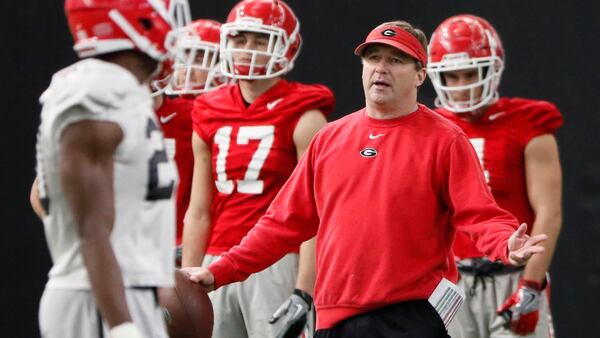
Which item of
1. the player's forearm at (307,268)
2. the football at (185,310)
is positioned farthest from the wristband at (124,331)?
the player's forearm at (307,268)

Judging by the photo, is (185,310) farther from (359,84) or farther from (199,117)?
(359,84)

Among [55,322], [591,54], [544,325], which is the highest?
[55,322]

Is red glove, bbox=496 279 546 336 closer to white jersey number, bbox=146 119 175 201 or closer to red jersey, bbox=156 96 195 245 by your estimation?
red jersey, bbox=156 96 195 245

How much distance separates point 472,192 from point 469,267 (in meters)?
1.21

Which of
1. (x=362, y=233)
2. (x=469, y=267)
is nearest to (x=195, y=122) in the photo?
(x=469, y=267)

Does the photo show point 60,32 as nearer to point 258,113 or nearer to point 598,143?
point 258,113

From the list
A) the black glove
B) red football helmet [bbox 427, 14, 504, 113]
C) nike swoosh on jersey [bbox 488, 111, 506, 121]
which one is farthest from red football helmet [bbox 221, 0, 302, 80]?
the black glove

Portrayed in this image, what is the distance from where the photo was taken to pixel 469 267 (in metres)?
4.59

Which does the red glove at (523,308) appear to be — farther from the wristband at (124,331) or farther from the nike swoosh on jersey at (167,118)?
the wristband at (124,331)

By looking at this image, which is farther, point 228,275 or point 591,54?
point 591,54

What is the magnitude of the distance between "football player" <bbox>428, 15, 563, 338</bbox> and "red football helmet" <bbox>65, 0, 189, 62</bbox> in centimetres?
206

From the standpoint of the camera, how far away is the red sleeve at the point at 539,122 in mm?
4555

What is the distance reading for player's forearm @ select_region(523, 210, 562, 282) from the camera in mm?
4438

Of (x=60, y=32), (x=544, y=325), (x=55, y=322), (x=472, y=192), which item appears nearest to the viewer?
(x=55, y=322)
